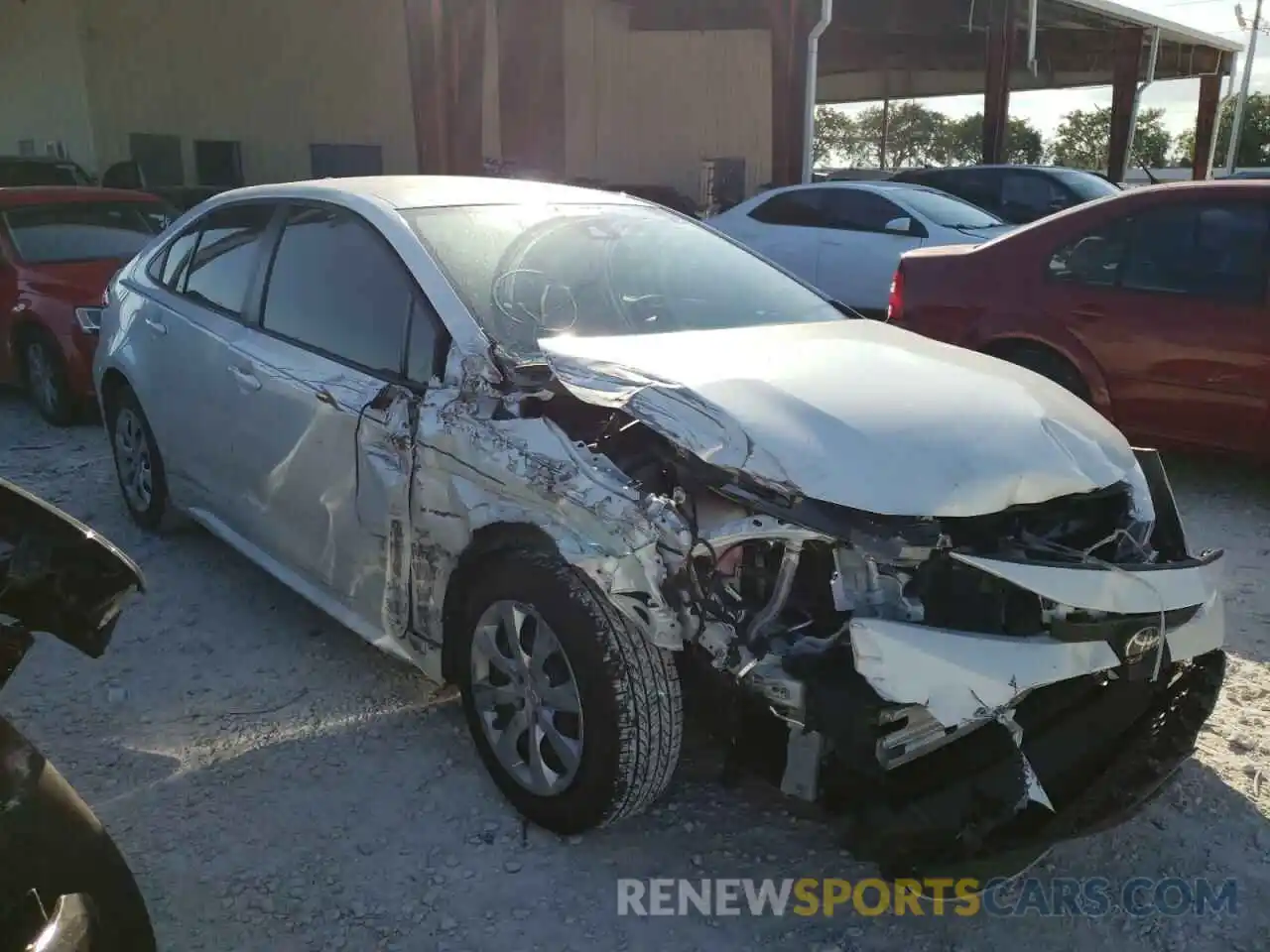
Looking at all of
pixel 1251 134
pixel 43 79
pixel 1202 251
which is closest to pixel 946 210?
pixel 1202 251

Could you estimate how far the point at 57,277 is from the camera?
661 cm

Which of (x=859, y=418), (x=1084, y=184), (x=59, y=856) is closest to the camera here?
(x=59, y=856)

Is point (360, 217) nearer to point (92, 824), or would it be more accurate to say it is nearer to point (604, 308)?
point (604, 308)

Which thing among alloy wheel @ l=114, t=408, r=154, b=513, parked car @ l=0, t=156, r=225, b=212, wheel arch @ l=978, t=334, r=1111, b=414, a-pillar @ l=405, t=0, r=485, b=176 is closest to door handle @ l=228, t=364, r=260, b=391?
alloy wheel @ l=114, t=408, r=154, b=513

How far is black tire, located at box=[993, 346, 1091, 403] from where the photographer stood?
5531 mm

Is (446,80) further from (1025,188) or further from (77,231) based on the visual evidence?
(1025,188)

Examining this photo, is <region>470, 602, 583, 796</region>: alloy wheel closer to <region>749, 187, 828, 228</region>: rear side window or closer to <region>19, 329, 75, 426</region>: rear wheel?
<region>19, 329, 75, 426</region>: rear wheel

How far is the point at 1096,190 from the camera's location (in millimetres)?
10859

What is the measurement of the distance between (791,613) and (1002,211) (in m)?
10.1

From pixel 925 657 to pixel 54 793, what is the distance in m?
1.58

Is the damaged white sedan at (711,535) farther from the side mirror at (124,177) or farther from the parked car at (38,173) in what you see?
the side mirror at (124,177)

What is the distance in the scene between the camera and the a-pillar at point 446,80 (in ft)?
36.9

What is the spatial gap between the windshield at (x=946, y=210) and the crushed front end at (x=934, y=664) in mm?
6949

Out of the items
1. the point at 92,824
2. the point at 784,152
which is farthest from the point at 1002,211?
the point at 92,824
